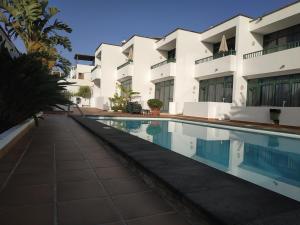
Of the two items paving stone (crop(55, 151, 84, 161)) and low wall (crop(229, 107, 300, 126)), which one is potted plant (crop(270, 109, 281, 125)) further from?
paving stone (crop(55, 151, 84, 161))

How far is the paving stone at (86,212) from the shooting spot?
2.22 meters

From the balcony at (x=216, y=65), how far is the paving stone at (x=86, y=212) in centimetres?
1653

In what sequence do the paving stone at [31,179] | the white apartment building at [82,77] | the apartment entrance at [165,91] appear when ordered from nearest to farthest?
the paving stone at [31,179] < the apartment entrance at [165,91] < the white apartment building at [82,77]

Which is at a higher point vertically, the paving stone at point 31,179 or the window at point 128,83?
the window at point 128,83

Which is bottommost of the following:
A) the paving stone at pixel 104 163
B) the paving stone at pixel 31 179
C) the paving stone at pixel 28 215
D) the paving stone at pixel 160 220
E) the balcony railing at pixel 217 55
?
the paving stone at pixel 160 220

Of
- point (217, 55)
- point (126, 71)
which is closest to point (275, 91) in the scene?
point (217, 55)

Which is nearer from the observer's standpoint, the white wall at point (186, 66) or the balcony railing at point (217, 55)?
the balcony railing at point (217, 55)

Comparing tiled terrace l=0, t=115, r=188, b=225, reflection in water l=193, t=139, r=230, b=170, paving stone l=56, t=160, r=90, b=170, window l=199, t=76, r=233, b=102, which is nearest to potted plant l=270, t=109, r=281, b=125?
window l=199, t=76, r=233, b=102

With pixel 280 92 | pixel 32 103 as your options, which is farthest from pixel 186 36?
pixel 32 103

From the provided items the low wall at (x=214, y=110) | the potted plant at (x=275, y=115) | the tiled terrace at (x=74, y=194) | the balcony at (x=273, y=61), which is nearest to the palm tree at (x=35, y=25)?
the tiled terrace at (x=74, y=194)

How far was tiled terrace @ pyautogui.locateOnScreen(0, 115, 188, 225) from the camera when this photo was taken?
228 centimetres

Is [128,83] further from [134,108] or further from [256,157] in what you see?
[256,157]

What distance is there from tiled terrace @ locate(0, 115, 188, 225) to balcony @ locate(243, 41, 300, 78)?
1355 cm

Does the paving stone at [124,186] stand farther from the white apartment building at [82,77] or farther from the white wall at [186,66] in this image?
the white apartment building at [82,77]
